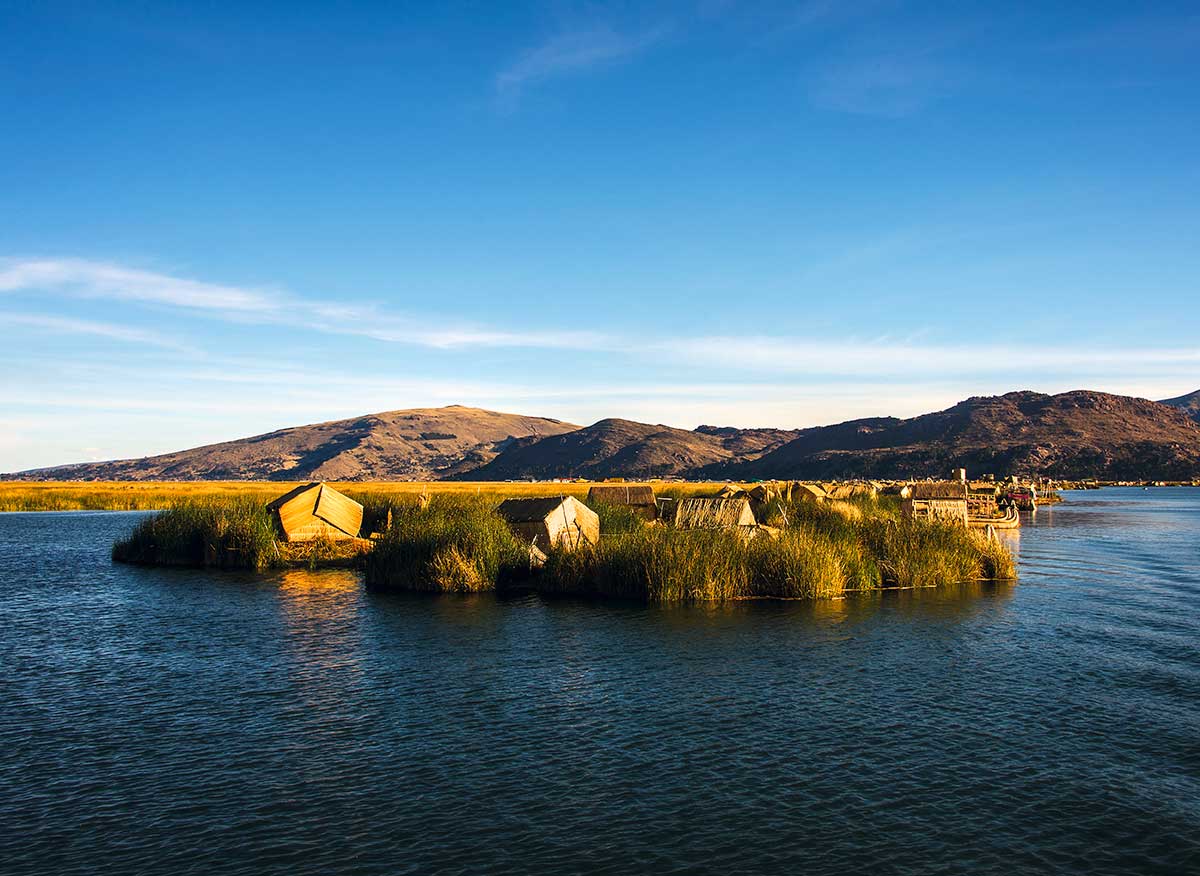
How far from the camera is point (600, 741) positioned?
14273mm

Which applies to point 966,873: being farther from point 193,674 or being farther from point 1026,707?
point 193,674

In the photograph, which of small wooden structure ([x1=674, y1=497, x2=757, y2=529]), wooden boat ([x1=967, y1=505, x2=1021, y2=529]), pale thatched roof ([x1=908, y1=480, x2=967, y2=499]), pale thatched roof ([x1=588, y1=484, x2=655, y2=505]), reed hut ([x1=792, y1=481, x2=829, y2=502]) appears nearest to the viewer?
small wooden structure ([x1=674, y1=497, x2=757, y2=529])

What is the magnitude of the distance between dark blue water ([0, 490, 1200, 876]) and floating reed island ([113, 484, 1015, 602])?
248cm

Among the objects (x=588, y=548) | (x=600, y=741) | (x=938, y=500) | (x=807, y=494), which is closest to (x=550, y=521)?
(x=588, y=548)

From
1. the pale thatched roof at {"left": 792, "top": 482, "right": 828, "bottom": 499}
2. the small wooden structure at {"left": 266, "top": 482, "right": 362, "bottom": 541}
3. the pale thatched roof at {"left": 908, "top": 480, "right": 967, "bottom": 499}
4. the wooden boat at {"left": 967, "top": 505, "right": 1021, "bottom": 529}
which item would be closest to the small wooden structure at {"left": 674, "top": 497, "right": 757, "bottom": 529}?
the small wooden structure at {"left": 266, "top": 482, "right": 362, "bottom": 541}

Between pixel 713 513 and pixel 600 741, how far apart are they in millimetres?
25308

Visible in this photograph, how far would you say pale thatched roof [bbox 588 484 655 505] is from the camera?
52312 mm

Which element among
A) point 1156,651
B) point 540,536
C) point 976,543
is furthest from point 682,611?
point 976,543

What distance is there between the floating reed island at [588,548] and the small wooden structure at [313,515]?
7 centimetres

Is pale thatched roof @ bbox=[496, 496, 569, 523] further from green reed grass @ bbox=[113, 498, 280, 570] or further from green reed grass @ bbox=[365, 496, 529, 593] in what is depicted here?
green reed grass @ bbox=[113, 498, 280, 570]

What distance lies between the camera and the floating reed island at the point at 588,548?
94.3ft

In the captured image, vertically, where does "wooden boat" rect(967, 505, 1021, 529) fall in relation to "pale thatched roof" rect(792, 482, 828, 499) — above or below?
below

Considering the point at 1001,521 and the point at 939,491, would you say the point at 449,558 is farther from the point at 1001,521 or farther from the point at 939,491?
the point at 1001,521

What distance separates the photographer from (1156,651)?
21.1 metres
